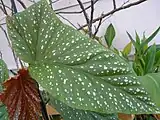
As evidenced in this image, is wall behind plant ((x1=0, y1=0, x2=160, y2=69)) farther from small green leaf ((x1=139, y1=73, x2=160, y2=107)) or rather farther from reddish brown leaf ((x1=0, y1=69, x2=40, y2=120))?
reddish brown leaf ((x1=0, y1=69, x2=40, y2=120))

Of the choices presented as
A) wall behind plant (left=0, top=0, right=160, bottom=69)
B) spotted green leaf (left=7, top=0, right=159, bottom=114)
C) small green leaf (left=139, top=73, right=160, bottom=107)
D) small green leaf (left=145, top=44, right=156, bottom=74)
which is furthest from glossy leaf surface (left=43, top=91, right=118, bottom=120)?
wall behind plant (left=0, top=0, right=160, bottom=69)

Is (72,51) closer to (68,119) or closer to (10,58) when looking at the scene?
(68,119)

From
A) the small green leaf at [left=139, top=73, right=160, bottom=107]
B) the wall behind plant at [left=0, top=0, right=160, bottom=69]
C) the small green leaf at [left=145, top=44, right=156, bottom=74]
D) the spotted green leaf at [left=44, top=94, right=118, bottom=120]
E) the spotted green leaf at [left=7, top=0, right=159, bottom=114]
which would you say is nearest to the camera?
the spotted green leaf at [left=7, top=0, right=159, bottom=114]

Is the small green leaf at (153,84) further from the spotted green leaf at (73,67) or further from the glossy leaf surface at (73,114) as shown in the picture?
the spotted green leaf at (73,67)

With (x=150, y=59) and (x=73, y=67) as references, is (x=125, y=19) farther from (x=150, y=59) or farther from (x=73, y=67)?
(x=73, y=67)

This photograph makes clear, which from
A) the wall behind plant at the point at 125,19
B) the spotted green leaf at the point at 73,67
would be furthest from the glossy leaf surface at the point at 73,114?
the wall behind plant at the point at 125,19
